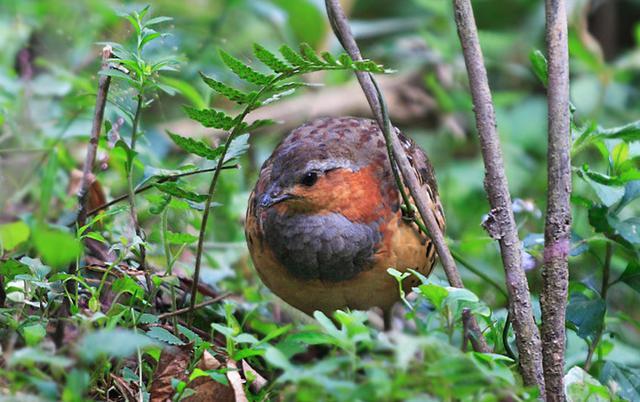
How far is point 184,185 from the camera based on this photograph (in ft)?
8.93

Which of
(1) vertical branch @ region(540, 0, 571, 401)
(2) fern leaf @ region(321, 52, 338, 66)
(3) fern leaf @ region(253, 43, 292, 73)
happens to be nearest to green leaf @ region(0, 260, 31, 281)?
(3) fern leaf @ region(253, 43, 292, 73)

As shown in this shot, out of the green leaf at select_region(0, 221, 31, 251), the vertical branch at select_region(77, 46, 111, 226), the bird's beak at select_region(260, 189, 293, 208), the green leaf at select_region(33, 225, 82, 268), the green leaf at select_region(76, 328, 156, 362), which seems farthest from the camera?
the bird's beak at select_region(260, 189, 293, 208)

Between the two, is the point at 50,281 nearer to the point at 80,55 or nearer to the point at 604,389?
the point at 604,389

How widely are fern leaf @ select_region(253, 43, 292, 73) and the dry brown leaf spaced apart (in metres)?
0.71

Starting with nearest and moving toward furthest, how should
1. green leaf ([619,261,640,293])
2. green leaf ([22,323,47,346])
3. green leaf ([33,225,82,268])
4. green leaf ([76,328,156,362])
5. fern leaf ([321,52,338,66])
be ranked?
1. green leaf ([76,328,156,362])
2. green leaf ([33,225,82,268])
3. green leaf ([22,323,47,346])
4. fern leaf ([321,52,338,66])
5. green leaf ([619,261,640,293])

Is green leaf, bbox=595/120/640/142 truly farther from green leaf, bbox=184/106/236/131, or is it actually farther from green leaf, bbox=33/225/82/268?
green leaf, bbox=33/225/82/268

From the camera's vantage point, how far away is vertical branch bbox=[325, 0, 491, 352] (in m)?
2.38

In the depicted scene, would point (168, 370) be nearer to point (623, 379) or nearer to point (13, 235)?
point (13, 235)

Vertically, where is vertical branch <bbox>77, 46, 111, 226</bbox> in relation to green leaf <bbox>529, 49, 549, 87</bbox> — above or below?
below

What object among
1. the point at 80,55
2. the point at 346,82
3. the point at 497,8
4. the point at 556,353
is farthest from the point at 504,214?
the point at 497,8

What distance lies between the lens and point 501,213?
7.87 feet

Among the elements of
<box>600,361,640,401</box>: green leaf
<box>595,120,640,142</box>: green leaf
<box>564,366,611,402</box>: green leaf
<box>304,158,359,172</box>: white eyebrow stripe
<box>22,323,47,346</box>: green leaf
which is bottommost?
<box>600,361,640,401</box>: green leaf

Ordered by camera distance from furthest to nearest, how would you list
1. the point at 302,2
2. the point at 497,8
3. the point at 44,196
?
the point at 497,8, the point at 302,2, the point at 44,196

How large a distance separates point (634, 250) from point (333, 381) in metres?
1.31
